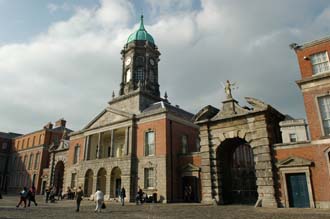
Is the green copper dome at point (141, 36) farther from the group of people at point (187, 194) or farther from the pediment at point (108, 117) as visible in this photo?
the group of people at point (187, 194)

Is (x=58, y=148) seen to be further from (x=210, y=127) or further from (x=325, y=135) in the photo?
(x=325, y=135)

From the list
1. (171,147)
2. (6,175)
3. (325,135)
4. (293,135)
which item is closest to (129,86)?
(171,147)

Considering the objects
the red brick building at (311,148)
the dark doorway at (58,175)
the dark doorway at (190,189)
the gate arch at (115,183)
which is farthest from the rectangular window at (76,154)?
the red brick building at (311,148)

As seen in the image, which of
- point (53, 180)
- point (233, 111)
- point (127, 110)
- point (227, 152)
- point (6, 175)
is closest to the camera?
point (233, 111)

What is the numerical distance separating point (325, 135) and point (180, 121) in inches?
640

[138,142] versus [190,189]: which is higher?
[138,142]

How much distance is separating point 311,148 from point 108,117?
24569mm

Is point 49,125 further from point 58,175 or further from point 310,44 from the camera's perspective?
point 310,44

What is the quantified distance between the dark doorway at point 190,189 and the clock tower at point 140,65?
13.2 meters

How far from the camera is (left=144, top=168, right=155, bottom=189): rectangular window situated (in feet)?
96.7

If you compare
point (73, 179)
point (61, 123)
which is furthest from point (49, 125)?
point (73, 179)

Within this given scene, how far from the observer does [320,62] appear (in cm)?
2095

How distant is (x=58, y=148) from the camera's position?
46312 mm

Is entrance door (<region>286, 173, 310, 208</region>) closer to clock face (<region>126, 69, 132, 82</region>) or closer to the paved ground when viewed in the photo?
the paved ground
